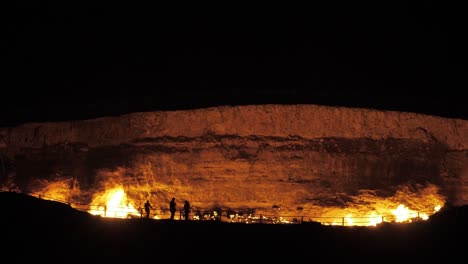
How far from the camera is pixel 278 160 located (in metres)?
24.8

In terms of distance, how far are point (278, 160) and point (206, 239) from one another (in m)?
7.50

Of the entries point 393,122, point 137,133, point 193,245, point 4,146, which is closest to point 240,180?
point 137,133

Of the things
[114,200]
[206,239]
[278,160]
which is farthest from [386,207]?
[114,200]

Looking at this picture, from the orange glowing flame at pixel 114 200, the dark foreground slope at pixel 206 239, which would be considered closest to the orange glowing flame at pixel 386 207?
the dark foreground slope at pixel 206 239

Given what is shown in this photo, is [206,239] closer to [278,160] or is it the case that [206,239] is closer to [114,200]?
[278,160]

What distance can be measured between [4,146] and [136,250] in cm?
1124

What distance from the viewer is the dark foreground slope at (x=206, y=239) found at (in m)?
17.1

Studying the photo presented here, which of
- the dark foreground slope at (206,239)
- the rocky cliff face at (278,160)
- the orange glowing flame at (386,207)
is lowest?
the dark foreground slope at (206,239)

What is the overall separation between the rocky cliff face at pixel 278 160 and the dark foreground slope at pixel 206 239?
→ 229 inches

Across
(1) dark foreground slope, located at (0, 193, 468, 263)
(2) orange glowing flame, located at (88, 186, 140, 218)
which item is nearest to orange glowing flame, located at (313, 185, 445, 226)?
(1) dark foreground slope, located at (0, 193, 468, 263)

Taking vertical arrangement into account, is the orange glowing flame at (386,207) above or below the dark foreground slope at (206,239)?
above

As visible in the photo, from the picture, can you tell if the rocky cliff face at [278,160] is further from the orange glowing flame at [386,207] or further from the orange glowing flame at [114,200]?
the orange glowing flame at [114,200]

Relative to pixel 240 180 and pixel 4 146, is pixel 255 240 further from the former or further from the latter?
pixel 4 146

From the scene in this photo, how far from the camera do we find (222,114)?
25.0 m
